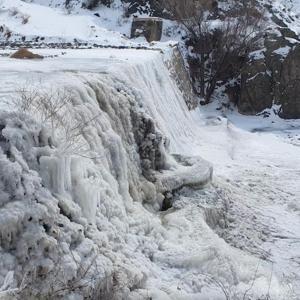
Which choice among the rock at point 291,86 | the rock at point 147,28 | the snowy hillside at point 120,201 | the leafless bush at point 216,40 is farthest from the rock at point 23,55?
the rock at point 291,86

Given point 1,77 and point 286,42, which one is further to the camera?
point 286,42

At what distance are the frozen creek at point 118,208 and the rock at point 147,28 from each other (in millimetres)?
8579

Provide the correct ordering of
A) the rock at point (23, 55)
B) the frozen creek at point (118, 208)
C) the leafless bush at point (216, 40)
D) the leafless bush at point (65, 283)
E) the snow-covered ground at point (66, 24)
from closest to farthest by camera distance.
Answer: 1. the leafless bush at point (65, 283)
2. the frozen creek at point (118, 208)
3. the rock at point (23, 55)
4. the snow-covered ground at point (66, 24)
5. the leafless bush at point (216, 40)

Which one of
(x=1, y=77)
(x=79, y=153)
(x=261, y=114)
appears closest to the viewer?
(x=79, y=153)

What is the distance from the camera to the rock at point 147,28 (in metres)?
18.7

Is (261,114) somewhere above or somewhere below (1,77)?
below

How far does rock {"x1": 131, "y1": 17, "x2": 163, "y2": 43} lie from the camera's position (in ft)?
61.5

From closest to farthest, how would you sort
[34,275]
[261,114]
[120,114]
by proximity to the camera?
[34,275], [120,114], [261,114]

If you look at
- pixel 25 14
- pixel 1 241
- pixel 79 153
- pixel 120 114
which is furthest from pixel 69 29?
pixel 1 241

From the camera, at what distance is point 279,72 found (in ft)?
58.8

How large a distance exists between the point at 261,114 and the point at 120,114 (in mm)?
11057

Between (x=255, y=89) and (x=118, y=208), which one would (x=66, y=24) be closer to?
(x=255, y=89)

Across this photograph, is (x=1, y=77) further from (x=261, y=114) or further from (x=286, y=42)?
(x=286, y=42)

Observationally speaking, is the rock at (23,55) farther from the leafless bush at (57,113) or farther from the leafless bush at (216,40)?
the leafless bush at (216,40)
